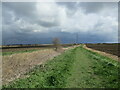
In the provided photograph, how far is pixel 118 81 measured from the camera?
13.7 metres

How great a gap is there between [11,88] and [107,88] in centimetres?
685

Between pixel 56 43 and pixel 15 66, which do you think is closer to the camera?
pixel 15 66

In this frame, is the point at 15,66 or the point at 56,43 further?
the point at 56,43

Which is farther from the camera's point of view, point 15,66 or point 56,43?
point 56,43

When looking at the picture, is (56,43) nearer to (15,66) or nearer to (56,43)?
(56,43)

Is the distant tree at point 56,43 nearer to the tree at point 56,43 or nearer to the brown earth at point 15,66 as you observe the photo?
the tree at point 56,43

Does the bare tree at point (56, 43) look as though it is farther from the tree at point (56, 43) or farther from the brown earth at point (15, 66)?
the brown earth at point (15, 66)

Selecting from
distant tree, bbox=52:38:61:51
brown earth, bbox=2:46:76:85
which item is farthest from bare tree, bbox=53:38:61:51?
brown earth, bbox=2:46:76:85

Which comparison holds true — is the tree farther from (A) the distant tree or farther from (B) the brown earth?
(B) the brown earth

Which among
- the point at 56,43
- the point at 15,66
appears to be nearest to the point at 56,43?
the point at 56,43

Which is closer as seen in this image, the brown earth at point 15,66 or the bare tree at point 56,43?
the brown earth at point 15,66

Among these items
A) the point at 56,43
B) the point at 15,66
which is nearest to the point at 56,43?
the point at 56,43

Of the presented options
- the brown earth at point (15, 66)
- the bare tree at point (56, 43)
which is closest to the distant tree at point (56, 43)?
the bare tree at point (56, 43)

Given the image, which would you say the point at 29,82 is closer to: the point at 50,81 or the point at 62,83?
the point at 50,81
